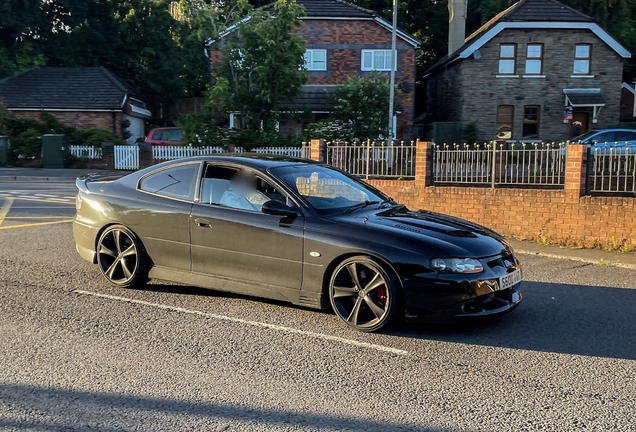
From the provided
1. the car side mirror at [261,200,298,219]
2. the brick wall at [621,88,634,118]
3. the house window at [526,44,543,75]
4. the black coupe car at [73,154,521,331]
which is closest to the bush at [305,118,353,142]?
the house window at [526,44,543,75]

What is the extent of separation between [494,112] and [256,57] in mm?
13280

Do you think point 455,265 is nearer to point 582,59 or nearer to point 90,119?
point 582,59

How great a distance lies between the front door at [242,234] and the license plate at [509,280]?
179cm

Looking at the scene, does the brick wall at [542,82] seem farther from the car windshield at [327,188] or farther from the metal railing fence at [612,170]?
the car windshield at [327,188]

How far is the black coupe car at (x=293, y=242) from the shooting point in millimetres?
5043

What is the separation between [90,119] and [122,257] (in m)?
28.4

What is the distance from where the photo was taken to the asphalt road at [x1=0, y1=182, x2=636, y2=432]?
361 centimetres

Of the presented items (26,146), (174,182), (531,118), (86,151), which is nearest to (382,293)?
(174,182)

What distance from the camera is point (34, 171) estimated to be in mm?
25531

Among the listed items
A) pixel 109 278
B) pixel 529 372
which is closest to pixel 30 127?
pixel 109 278

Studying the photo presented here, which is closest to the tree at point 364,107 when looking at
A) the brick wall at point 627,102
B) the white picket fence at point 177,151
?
the white picket fence at point 177,151

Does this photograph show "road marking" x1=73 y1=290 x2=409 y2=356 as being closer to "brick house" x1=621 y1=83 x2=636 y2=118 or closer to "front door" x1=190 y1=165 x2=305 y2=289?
"front door" x1=190 y1=165 x2=305 y2=289

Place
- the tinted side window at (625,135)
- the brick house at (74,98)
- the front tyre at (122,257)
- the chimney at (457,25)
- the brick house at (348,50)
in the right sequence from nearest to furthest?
the front tyre at (122,257), the tinted side window at (625,135), the brick house at (348,50), the brick house at (74,98), the chimney at (457,25)

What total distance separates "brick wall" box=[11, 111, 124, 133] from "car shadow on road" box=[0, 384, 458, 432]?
100 feet
